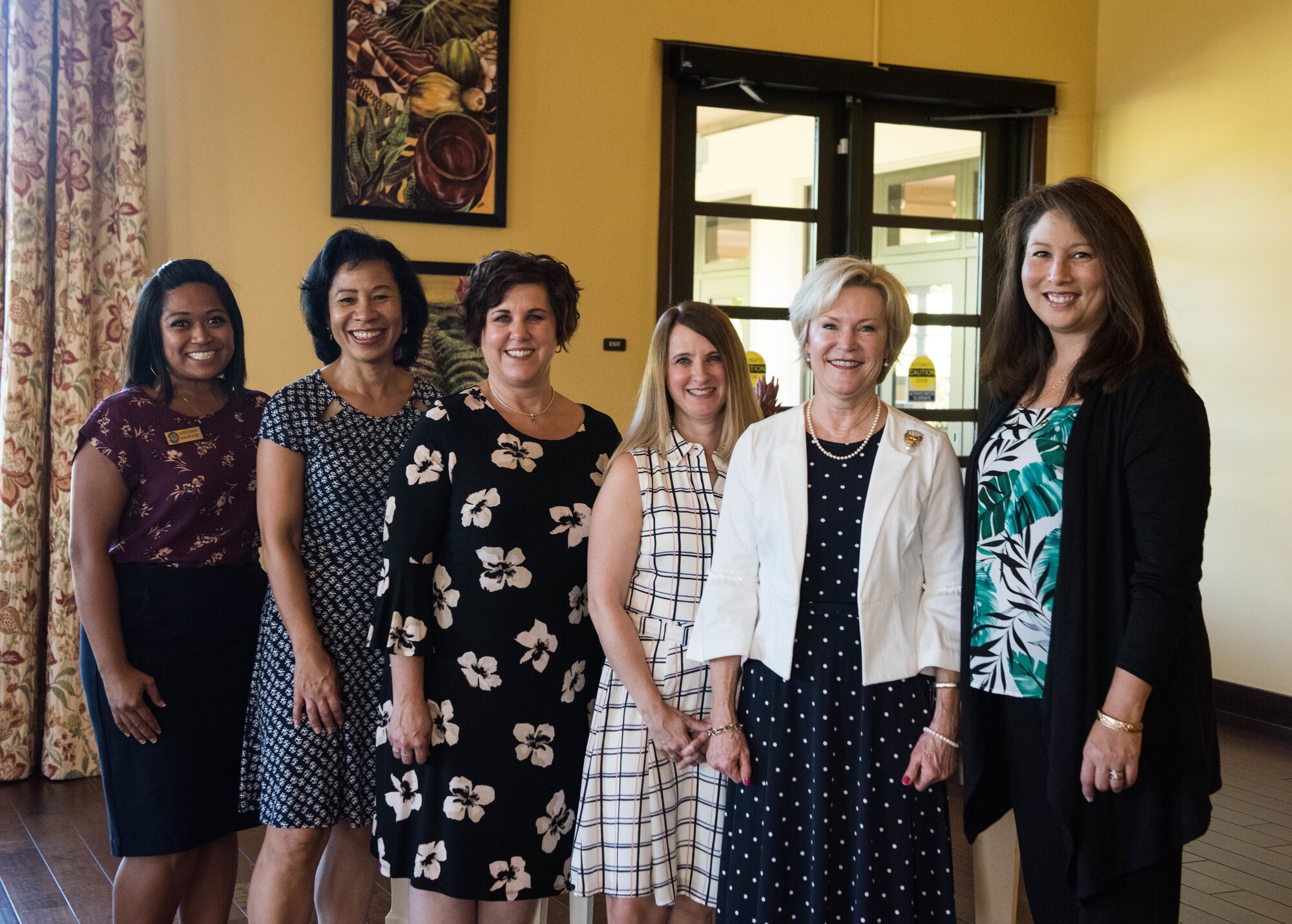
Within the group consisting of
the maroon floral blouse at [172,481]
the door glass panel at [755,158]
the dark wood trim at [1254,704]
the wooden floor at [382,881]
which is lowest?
the wooden floor at [382,881]

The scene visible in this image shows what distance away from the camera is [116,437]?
237 cm

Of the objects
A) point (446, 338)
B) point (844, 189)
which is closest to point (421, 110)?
point (446, 338)

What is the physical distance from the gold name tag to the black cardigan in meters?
1.75

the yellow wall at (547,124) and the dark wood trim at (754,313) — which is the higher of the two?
the yellow wall at (547,124)

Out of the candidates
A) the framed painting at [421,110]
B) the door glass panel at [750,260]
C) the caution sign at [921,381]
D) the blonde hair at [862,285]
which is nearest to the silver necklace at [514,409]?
the blonde hair at [862,285]

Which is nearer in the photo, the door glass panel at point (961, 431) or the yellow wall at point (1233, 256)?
the yellow wall at point (1233, 256)

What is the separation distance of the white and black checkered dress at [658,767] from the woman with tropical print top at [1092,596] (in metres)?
0.51

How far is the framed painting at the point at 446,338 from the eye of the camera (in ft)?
16.5

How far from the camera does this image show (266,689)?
7.85ft

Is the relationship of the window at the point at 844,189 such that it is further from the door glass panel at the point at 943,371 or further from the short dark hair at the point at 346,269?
the short dark hair at the point at 346,269

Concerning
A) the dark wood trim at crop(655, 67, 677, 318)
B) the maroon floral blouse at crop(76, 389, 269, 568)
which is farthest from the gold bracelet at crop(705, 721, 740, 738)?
the dark wood trim at crop(655, 67, 677, 318)

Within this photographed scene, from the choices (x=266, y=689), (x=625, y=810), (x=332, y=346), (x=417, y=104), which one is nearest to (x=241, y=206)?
(x=417, y=104)

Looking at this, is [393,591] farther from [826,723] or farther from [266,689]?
[826,723]

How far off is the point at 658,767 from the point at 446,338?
3.20 m
